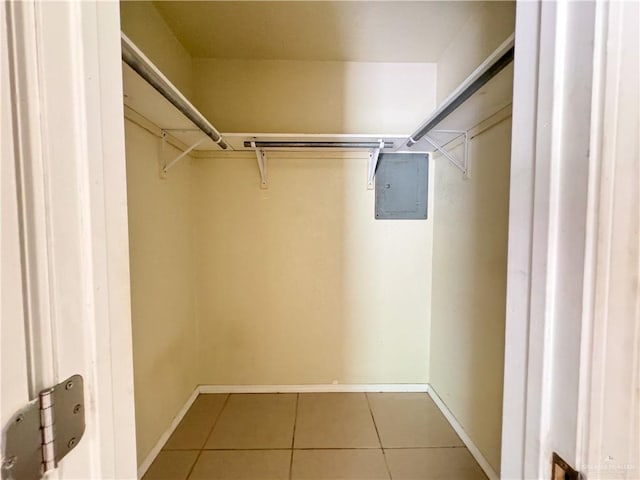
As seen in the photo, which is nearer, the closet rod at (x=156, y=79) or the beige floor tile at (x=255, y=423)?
the closet rod at (x=156, y=79)

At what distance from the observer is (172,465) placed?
153 cm

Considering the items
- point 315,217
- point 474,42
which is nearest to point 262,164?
point 315,217

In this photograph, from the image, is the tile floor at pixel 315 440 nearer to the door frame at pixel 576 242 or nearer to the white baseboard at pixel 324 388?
the white baseboard at pixel 324 388

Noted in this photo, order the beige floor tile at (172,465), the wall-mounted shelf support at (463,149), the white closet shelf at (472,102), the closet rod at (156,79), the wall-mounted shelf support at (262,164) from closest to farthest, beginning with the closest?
the closet rod at (156,79), the white closet shelf at (472,102), the beige floor tile at (172,465), the wall-mounted shelf support at (463,149), the wall-mounted shelf support at (262,164)

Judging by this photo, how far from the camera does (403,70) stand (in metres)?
→ 2.11

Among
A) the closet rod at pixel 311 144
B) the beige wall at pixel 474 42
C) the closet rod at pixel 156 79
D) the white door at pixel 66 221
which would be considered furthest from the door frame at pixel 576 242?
the closet rod at pixel 311 144

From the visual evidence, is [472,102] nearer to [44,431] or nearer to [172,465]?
[44,431]

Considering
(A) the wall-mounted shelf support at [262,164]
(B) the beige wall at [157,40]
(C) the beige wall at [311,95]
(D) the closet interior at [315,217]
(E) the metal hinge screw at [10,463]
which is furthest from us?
(C) the beige wall at [311,95]

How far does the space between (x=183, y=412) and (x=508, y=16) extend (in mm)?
2846

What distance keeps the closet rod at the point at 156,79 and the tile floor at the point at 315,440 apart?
1.76m

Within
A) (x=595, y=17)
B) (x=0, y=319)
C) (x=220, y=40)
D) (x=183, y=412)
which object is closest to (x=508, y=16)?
(x=595, y=17)

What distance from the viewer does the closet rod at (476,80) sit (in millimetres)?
911

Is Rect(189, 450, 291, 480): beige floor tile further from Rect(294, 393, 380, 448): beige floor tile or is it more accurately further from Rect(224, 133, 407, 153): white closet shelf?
Rect(224, 133, 407, 153): white closet shelf

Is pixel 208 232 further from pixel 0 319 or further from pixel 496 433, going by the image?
pixel 496 433
